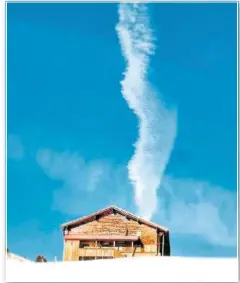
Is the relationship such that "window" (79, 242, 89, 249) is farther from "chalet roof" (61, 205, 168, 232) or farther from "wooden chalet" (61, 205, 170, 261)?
"chalet roof" (61, 205, 168, 232)

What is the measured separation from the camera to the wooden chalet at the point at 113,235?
93.0ft

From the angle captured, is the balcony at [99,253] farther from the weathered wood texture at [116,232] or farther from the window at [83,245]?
the window at [83,245]

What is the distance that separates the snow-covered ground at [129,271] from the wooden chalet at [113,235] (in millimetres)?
16914

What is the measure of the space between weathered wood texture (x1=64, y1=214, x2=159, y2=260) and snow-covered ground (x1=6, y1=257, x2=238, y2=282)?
16713 mm

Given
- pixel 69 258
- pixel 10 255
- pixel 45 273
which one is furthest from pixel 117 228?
pixel 45 273

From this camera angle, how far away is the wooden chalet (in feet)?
93.0

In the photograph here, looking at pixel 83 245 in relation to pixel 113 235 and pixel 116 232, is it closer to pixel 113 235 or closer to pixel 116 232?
pixel 113 235

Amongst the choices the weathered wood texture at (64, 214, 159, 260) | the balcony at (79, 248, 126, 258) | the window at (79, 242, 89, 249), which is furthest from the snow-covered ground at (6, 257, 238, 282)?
the window at (79, 242, 89, 249)

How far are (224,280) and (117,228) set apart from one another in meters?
20.0

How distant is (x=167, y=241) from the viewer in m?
30.4

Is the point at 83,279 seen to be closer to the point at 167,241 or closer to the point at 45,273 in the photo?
the point at 45,273

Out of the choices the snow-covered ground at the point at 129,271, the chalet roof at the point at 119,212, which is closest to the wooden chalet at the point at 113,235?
the chalet roof at the point at 119,212

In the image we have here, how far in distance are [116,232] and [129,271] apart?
19.1m

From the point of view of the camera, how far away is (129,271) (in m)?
10.1
